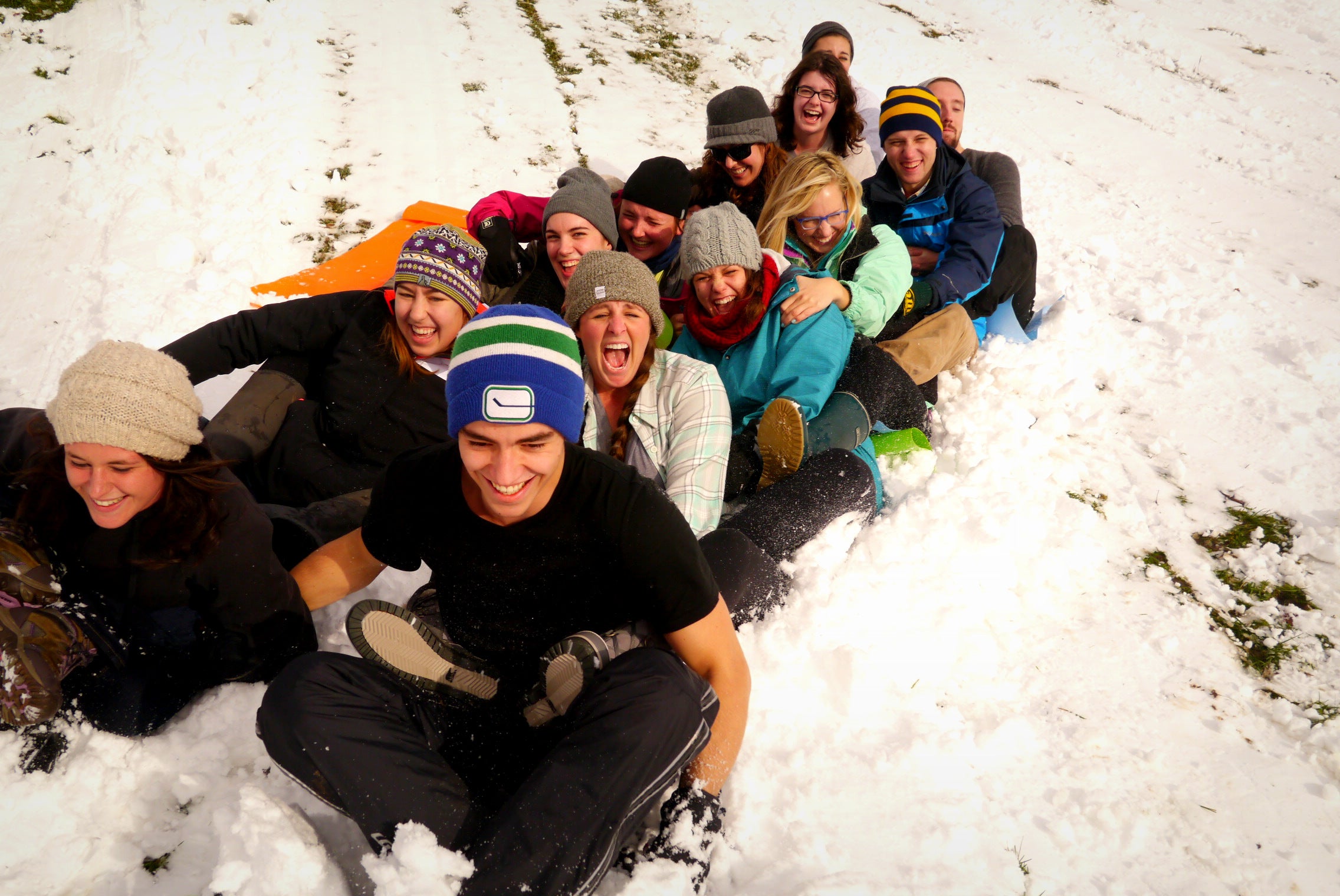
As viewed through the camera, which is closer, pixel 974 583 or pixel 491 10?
pixel 974 583

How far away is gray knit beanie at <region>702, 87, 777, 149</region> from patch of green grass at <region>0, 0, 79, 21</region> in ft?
17.8

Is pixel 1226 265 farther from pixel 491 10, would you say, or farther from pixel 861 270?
pixel 491 10

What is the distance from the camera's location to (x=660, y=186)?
3734mm

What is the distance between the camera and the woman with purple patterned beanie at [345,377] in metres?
2.92

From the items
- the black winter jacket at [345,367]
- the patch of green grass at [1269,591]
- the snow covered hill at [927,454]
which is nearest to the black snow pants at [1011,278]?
the snow covered hill at [927,454]

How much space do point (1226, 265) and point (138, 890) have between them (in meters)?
6.78

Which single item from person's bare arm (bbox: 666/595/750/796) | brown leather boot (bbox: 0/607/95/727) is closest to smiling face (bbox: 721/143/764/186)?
person's bare arm (bbox: 666/595/750/796)

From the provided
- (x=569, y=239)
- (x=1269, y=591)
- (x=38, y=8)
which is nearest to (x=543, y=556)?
(x=569, y=239)

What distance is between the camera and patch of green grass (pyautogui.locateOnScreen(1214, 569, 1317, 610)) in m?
3.06

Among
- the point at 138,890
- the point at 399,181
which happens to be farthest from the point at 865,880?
the point at 399,181

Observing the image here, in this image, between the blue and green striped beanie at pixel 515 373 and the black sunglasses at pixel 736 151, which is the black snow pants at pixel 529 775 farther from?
the black sunglasses at pixel 736 151

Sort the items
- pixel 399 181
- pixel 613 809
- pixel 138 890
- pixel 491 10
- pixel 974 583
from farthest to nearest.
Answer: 1. pixel 491 10
2. pixel 399 181
3. pixel 974 583
4. pixel 138 890
5. pixel 613 809

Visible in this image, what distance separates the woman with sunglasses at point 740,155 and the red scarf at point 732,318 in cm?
117

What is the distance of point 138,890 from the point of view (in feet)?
6.24
